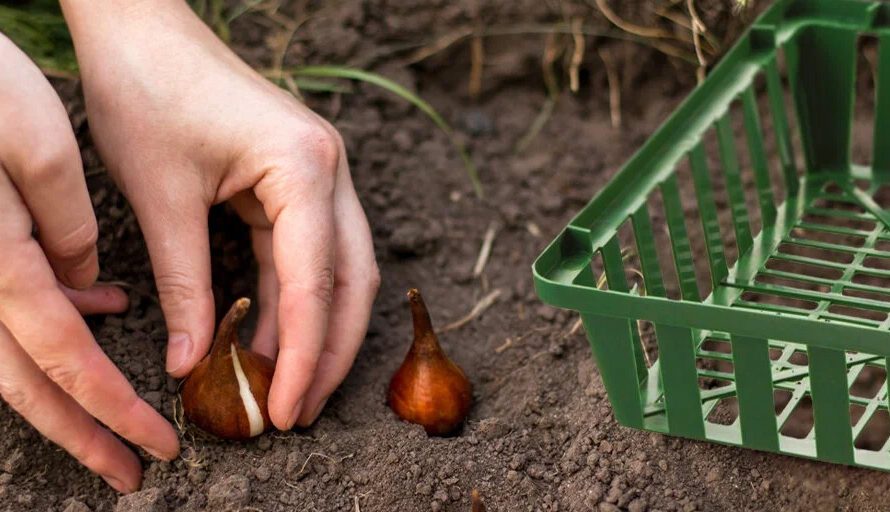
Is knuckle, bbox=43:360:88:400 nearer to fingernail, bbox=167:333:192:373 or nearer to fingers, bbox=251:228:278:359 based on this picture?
fingernail, bbox=167:333:192:373

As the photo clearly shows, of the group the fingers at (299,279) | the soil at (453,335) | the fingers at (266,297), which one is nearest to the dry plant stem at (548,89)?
the soil at (453,335)

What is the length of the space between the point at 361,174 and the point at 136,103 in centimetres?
51

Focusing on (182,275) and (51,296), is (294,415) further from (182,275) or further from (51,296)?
(51,296)

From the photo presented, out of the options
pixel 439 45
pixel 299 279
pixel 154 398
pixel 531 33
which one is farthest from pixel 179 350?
pixel 531 33

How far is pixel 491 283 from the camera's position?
1.80 m

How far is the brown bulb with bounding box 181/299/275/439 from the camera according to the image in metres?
1.34

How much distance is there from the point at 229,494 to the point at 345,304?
27cm

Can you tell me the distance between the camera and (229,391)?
1356mm

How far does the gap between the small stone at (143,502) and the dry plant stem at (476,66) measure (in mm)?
1029

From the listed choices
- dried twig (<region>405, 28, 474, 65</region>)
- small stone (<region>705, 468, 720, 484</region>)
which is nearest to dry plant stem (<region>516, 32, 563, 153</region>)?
dried twig (<region>405, 28, 474, 65</region>)

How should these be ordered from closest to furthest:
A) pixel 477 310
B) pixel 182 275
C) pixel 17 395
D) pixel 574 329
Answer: pixel 17 395
pixel 182 275
pixel 574 329
pixel 477 310

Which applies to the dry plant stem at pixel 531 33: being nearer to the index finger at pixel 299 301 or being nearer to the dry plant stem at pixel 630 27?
the dry plant stem at pixel 630 27

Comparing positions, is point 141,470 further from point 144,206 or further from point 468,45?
point 468,45

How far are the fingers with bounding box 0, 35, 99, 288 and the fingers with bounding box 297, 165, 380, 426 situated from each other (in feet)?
1.02
